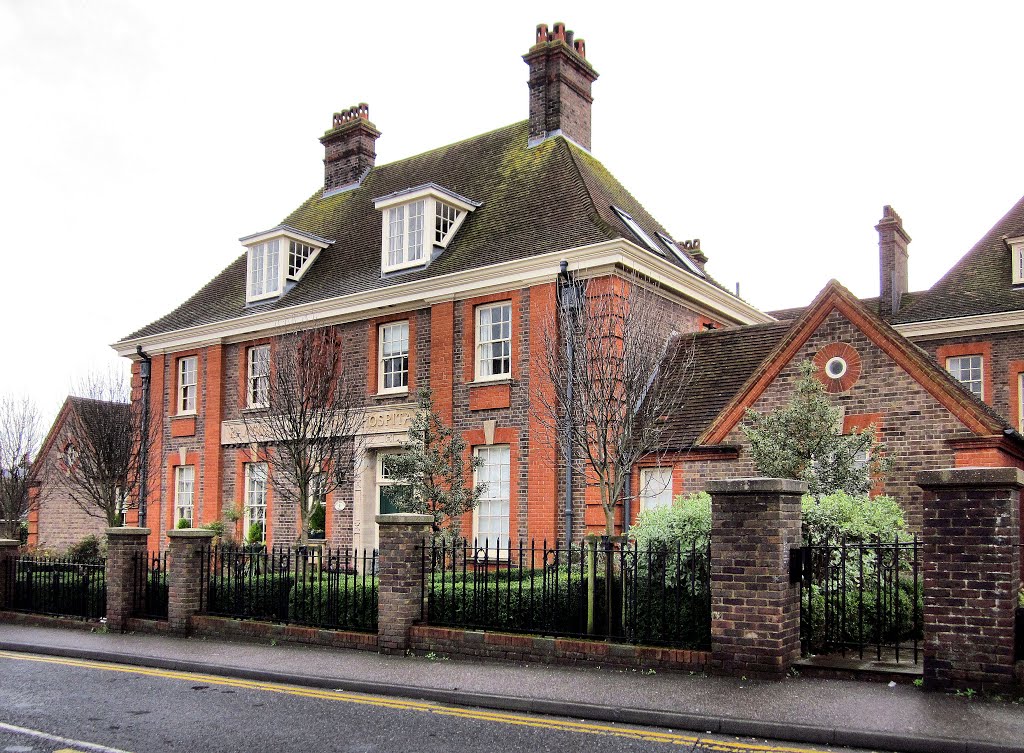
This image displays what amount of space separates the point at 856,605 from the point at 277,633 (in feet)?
25.1

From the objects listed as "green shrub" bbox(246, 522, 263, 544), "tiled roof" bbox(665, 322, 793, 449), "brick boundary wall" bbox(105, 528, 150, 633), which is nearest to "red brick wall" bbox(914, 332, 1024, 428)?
"tiled roof" bbox(665, 322, 793, 449)

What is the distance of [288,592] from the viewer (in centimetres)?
1420

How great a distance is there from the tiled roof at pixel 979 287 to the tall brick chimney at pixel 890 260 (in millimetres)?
475

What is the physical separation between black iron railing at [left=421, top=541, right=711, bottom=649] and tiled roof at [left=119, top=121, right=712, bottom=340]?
10.5 m

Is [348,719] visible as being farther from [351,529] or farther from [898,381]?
[351,529]

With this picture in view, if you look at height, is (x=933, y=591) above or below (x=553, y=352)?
below

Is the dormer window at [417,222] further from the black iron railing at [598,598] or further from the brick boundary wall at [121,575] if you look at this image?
the black iron railing at [598,598]

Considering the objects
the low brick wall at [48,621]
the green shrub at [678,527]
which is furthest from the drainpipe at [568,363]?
the low brick wall at [48,621]

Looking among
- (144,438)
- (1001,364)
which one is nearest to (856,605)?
(1001,364)

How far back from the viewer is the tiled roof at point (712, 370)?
2005 centimetres

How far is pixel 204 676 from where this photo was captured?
11594 millimetres

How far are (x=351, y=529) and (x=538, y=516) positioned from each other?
20.4ft

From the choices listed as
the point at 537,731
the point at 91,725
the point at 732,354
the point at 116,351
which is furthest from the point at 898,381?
the point at 116,351

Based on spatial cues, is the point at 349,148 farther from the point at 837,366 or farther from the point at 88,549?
the point at 837,366
